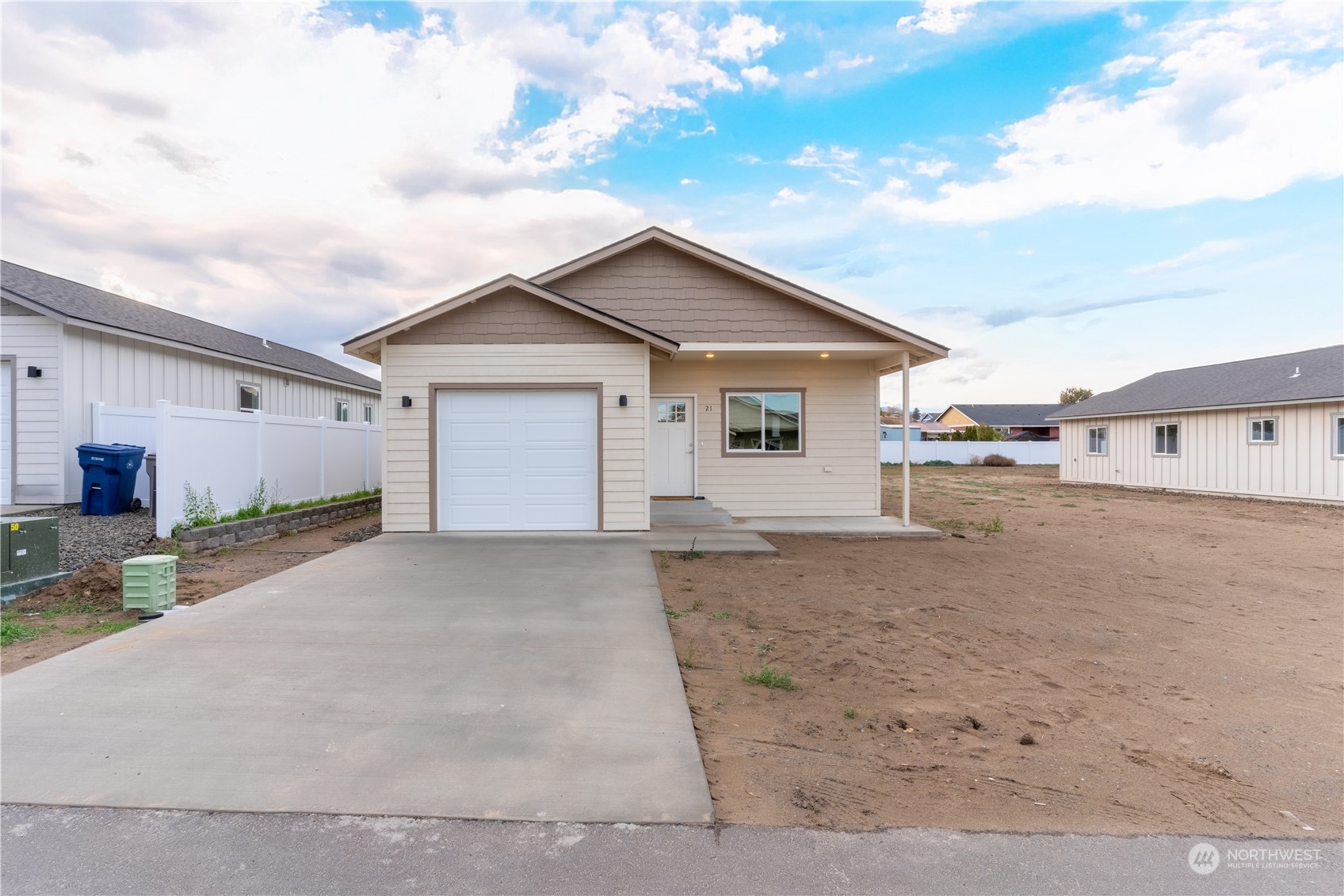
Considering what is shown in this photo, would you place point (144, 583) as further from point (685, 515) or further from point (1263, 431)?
point (1263, 431)

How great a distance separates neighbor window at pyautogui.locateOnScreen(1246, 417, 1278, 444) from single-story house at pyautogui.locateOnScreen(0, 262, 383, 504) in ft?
90.5

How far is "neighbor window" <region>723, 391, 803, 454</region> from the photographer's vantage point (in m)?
12.0

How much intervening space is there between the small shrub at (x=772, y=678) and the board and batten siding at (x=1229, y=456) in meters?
→ 18.9

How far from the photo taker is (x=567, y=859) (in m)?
2.24

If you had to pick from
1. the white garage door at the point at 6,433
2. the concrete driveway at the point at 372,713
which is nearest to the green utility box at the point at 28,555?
the concrete driveway at the point at 372,713

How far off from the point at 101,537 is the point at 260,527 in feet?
6.03

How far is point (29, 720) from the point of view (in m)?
3.25

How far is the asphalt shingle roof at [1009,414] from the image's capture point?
53969 millimetres

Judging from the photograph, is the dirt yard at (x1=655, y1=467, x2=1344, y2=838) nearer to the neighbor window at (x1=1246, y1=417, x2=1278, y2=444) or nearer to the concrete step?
the concrete step

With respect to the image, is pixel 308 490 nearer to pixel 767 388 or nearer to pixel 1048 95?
pixel 767 388

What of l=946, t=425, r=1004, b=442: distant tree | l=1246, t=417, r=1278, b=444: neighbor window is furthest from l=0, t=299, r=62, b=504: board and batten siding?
l=946, t=425, r=1004, b=442: distant tree

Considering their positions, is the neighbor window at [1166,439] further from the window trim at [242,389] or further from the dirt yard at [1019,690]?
the window trim at [242,389]

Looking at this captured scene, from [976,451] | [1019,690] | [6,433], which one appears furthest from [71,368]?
[976,451]

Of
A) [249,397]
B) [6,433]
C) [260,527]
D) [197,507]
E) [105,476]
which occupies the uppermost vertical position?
[249,397]
